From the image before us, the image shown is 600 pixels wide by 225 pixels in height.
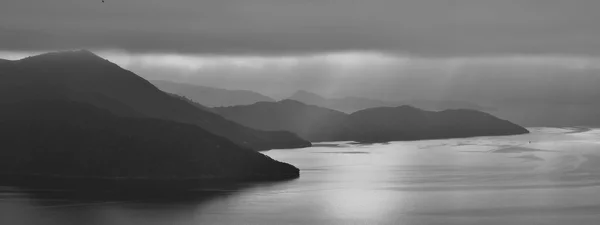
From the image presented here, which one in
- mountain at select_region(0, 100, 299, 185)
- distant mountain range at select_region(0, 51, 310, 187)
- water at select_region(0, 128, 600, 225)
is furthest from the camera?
distant mountain range at select_region(0, 51, 310, 187)

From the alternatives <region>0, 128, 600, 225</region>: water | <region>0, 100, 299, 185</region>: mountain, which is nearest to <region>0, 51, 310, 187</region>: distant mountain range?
<region>0, 100, 299, 185</region>: mountain

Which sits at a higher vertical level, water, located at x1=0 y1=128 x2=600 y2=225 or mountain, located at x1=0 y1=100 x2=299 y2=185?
mountain, located at x1=0 y1=100 x2=299 y2=185

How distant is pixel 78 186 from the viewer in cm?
13288

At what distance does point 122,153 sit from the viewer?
154 metres

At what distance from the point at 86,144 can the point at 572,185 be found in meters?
106

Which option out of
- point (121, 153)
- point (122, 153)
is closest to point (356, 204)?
point (122, 153)

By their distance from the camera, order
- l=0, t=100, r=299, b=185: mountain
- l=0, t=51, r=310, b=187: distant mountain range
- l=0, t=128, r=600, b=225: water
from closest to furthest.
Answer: l=0, t=128, r=600, b=225: water < l=0, t=100, r=299, b=185: mountain < l=0, t=51, r=310, b=187: distant mountain range

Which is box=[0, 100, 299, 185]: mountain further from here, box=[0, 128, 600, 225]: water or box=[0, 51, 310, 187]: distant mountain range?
box=[0, 128, 600, 225]: water

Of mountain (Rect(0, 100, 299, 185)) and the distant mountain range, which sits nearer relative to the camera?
mountain (Rect(0, 100, 299, 185))

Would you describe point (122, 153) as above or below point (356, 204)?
above

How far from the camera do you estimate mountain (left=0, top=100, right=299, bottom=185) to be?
487 ft

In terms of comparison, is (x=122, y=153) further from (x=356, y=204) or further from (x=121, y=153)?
(x=356, y=204)

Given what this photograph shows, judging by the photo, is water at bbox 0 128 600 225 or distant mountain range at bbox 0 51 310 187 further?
distant mountain range at bbox 0 51 310 187

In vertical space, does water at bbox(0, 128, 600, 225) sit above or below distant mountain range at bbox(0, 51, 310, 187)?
below
